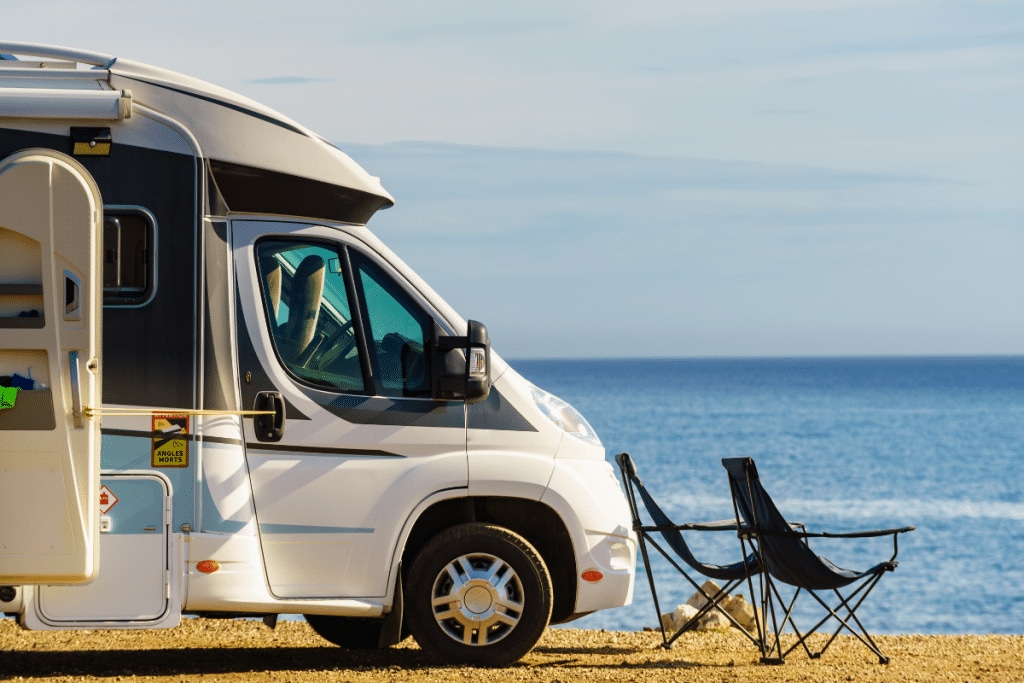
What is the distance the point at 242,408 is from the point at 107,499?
0.77 metres

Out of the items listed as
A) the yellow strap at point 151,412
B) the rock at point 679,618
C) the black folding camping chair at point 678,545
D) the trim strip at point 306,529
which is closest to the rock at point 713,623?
the rock at point 679,618

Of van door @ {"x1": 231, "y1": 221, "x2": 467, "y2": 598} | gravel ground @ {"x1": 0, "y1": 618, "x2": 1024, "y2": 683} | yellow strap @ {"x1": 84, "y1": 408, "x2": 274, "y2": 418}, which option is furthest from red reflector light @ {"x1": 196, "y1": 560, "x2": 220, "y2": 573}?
yellow strap @ {"x1": 84, "y1": 408, "x2": 274, "y2": 418}

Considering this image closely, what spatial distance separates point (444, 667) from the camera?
704 cm

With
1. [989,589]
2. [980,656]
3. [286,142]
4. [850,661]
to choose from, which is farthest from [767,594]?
[989,589]

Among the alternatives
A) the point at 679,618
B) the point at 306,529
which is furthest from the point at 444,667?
the point at 679,618

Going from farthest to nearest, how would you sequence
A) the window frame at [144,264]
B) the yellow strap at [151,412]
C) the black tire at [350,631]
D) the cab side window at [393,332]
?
the black tire at [350,631]
the cab side window at [393,332]
the window frame at [144,264]
the yellow strap at [151,412]

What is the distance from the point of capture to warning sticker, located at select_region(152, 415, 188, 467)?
21.6 feet

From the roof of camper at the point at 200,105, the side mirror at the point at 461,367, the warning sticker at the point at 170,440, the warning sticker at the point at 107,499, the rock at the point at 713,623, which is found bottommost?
the rock at the point at 713,623

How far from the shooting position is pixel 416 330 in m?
7.05

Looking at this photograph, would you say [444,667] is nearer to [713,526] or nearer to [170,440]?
[170,440]

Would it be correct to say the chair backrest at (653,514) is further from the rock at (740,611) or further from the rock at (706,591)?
the rock at (740,611)

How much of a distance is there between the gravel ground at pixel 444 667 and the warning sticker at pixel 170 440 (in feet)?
3.68

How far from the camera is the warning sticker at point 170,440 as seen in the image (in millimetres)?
6574

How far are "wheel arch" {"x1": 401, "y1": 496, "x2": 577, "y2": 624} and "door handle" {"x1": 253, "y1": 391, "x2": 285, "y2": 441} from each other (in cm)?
91
